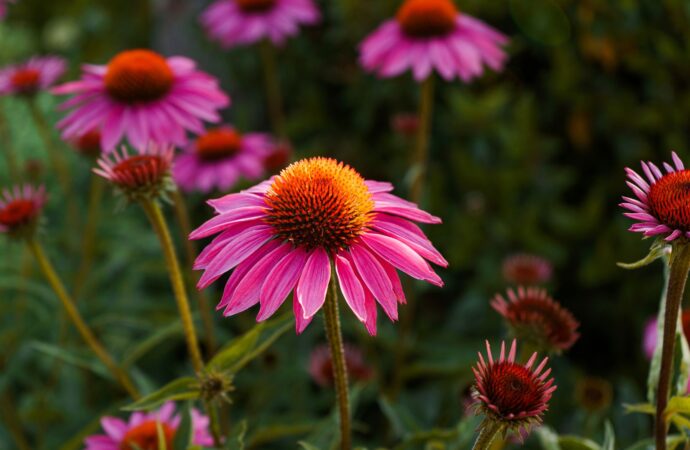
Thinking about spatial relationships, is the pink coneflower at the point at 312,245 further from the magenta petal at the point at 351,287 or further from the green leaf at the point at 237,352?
the green leaf at the point at 237,352

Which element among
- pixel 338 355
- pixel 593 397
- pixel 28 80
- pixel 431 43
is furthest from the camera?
pixel 28 80

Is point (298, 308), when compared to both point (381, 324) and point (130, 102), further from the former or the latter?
point (381, 324)

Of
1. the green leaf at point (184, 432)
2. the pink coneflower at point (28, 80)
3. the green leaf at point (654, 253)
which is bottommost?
the green leaf at point (184, 432)

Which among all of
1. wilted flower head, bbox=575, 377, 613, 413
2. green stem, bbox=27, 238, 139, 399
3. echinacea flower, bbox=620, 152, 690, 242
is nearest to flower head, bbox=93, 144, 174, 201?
green stem, bbox=27, 238, 139, 399

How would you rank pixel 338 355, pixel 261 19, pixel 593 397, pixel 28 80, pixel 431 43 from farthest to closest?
pixel 261 19 < pixel 28 80 < pixel 431 43 < pixel 593 397 < pixel 338 355

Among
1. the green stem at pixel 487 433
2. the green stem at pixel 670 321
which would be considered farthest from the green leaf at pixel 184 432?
the green stem at pixel 670 321

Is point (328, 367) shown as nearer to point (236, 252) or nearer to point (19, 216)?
point (19, 216)

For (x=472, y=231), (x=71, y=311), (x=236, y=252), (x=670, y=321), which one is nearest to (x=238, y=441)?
(x=236, y=252)
